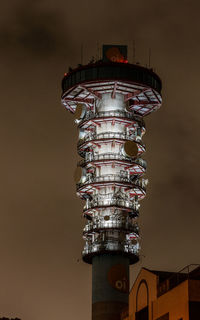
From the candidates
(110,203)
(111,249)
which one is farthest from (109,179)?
(111,249)

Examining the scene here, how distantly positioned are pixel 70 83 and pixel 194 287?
63016mm

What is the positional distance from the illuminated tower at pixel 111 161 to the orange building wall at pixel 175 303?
40.3 meters

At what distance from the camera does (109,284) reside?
369ft

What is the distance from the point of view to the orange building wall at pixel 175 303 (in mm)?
64625

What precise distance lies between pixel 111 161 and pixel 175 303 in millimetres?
51164

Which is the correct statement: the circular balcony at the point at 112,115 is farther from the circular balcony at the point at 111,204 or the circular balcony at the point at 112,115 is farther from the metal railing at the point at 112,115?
the circular balcony at the point at 111,204

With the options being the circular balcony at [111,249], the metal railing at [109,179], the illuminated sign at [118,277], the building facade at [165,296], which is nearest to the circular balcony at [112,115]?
the metal railing at [109,179]

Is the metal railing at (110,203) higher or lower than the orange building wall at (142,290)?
higher

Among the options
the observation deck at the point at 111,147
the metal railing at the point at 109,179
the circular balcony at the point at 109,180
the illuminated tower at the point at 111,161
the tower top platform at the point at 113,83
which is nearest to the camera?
the illuminated tower at the point at 111,161

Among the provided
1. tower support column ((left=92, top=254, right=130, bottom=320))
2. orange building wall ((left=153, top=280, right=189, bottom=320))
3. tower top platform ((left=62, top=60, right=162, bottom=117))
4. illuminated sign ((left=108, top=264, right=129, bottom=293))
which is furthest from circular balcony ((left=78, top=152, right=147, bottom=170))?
orange building wall ((left=153, top=280, right=189, bottom=320))

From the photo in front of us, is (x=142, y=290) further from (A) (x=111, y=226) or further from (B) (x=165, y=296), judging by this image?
(A) (x=111, y=226)

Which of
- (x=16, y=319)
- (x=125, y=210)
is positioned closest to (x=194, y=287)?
(x=125, y=210)

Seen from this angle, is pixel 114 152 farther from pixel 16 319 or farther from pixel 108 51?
pixel 16 319

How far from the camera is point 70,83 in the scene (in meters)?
121
